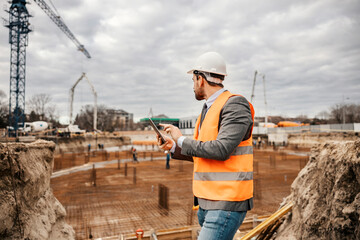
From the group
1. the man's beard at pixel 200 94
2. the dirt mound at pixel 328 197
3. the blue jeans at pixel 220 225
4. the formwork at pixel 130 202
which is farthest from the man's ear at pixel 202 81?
the formwork at pixel 130 202

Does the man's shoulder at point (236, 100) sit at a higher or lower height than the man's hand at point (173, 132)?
higher

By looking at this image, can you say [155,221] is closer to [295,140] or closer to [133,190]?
[133,190]

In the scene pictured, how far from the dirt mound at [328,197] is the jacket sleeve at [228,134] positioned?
2001mm

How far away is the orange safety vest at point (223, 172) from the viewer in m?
1.51

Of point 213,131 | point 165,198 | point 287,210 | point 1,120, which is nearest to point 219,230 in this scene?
point 213,131

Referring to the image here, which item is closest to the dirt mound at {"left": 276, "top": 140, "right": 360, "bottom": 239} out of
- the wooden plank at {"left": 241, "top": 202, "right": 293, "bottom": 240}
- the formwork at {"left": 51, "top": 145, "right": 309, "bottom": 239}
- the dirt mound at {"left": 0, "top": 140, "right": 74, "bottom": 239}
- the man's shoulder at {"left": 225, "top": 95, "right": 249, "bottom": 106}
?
the wooden plank at {"left": 241, "top": 202, "right": 293, "bottom": 240}

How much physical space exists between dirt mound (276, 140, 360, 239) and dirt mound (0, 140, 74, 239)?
3583 mm

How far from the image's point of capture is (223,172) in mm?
1546

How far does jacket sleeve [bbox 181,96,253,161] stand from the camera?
55.9 inches

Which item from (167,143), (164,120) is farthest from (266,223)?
(167,143)

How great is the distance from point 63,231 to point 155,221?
342 cm

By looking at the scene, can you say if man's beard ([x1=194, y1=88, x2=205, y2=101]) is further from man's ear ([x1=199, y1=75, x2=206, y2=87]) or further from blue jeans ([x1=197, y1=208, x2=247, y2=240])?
blue jeans ([x1=197, y1=208, x2=247, y2=240])

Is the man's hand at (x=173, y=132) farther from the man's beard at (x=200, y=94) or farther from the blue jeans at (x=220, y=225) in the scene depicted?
the blue jeans at (x=220, y=225)

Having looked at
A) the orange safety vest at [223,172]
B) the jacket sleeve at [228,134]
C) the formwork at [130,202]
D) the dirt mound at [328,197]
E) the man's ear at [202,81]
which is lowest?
the formwork at [130,202]
